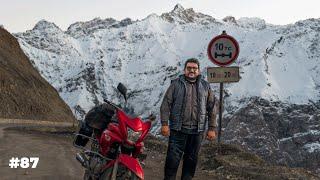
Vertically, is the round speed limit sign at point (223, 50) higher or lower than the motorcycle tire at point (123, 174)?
higher

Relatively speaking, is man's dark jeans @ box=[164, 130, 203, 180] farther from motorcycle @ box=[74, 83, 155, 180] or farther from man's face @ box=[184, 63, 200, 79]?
motorcycle @ box=[74, 83, 155, 180]

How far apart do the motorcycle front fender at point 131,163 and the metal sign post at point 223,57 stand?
6.69 m

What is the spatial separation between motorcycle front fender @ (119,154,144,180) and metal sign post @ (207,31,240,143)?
6689mm

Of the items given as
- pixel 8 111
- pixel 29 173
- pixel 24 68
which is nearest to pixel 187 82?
pixel 29 173

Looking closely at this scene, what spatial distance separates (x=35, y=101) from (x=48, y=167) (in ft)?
226

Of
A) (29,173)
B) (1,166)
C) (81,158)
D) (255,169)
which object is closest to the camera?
(81,158)

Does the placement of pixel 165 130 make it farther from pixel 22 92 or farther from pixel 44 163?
pixel 22 92

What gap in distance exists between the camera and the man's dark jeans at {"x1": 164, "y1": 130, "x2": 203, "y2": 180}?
1052cm

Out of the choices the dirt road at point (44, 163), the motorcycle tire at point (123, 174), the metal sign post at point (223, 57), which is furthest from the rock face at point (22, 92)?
the motorcycle tire at point (123, 174)

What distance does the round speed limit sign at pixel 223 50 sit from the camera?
48.4 feet

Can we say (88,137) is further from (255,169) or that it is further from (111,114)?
(255,169)

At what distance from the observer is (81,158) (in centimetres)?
970

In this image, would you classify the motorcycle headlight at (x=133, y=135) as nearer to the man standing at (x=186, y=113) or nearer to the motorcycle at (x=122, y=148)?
the motorcycle at (x=122, y=148)

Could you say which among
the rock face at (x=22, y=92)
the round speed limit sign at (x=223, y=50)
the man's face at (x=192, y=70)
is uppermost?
the round speed limit sign at (x=223, y=50)
